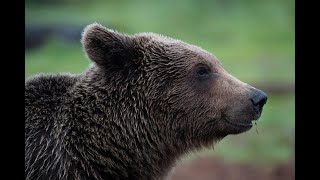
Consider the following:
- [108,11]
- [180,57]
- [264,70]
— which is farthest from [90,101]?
[108,11]

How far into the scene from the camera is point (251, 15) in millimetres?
26344

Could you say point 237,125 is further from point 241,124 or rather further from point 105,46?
point 105,46

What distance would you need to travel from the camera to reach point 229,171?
11172mm

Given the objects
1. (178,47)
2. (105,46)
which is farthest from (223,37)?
(105,46)

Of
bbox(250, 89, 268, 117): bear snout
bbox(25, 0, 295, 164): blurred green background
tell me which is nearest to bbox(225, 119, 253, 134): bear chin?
bbox(250, 89, 268, 117): bear snout

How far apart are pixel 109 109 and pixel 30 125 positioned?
0.63 metres

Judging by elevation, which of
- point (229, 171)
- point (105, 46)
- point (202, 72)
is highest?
point (105, 46)

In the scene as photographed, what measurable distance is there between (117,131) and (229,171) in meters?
6.15

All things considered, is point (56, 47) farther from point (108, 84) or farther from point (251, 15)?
point (108, 84)

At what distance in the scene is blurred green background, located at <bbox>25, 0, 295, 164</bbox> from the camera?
44.5 feet

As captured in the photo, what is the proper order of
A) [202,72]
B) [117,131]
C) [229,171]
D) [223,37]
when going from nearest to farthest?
[117,131]
[202,72]
[229,171]
[223,37]

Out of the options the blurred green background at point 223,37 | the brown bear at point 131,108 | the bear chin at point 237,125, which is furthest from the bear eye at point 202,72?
the blurred green background at point 223,37

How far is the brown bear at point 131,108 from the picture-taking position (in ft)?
17.0
